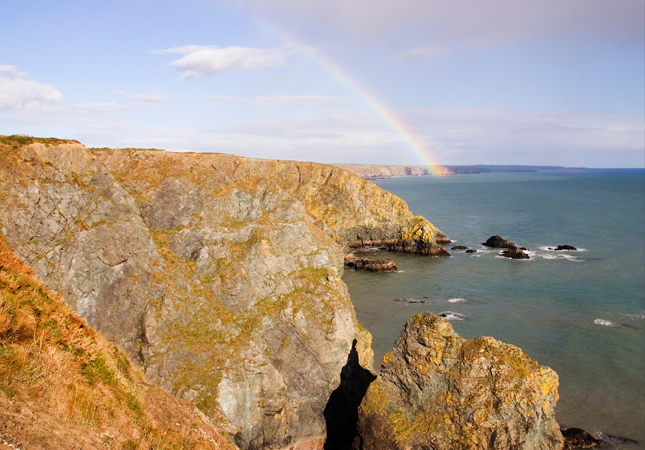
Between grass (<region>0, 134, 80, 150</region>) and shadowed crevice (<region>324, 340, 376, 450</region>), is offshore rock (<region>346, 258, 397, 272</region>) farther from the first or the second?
grass (<region>0, 134, 80, 150</region>)

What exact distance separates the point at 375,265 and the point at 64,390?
6515 cm

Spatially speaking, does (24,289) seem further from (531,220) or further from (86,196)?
(531,220)

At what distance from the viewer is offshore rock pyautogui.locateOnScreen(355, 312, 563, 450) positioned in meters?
23.5

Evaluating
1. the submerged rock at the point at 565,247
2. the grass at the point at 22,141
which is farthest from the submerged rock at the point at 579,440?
the submerged rock at the point at 565,247

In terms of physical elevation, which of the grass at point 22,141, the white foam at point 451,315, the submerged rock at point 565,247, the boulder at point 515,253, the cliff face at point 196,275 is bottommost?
the white foam at point 451,315

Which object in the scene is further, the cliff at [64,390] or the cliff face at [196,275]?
the cliff face at [196,275]

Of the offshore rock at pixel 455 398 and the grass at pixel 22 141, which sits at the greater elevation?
the grass at pixel 22 141

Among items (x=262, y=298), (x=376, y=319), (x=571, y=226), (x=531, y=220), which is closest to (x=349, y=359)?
(x=262, y=298)

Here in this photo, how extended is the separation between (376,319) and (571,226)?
85492 mm

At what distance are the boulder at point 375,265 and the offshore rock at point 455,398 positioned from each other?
48119 millimetres

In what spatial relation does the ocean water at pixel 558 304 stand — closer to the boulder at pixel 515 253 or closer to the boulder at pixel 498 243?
the boulder at pixel 515 253

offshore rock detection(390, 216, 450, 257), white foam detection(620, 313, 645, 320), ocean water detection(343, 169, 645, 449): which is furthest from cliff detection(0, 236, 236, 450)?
offshore rock detection(390, 216, 450, 257)

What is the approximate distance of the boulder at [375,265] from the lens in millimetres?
74750

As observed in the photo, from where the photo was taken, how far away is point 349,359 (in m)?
33.0
